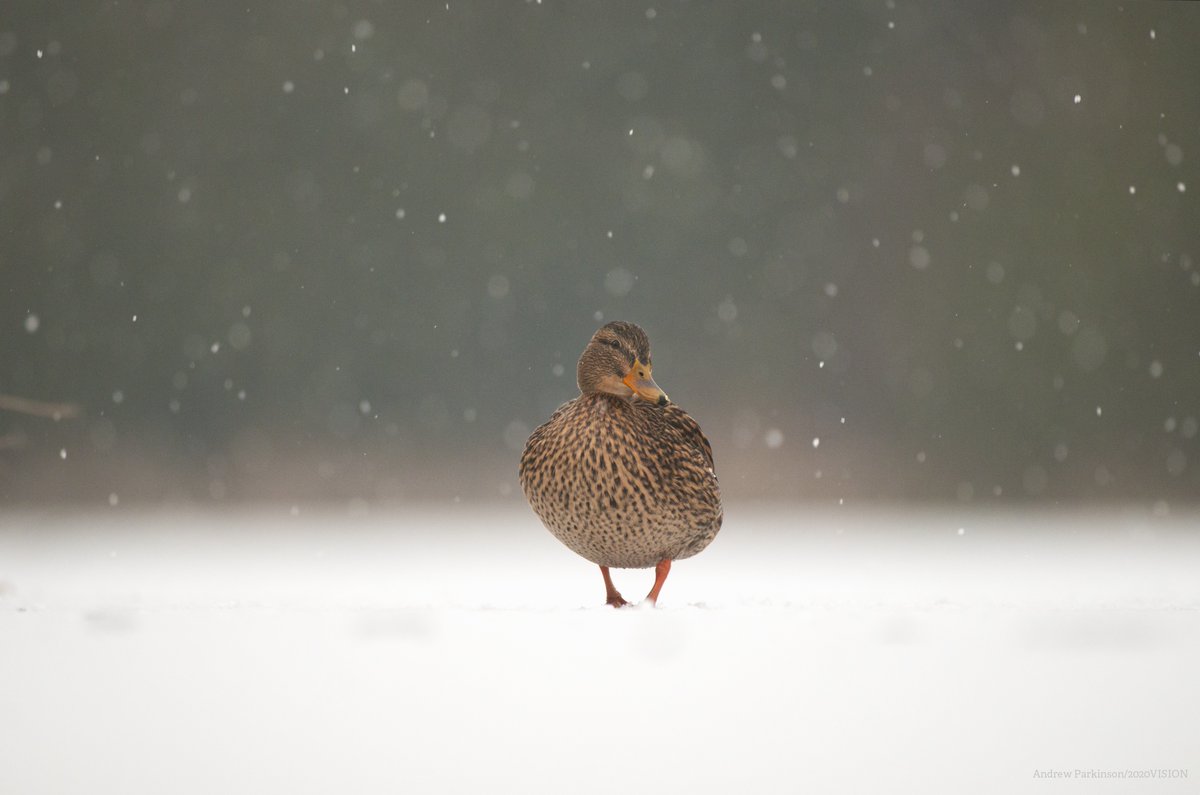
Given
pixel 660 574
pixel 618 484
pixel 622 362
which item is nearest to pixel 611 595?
pixel 660 574

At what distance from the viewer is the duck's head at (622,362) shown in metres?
2.89

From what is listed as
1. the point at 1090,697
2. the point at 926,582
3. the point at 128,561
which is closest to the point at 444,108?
the point at 128,561

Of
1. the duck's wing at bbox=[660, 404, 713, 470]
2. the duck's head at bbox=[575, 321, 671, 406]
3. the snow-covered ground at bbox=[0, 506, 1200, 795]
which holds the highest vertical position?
the duck's head at bbox=[575, 321, 671, 406]

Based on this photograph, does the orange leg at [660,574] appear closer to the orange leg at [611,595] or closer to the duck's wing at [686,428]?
the orange leg at [611,595]

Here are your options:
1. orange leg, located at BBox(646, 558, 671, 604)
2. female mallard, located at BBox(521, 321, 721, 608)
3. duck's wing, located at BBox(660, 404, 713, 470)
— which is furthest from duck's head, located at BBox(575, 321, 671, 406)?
orange leg, located at BBox(646, 558, 671, 604)

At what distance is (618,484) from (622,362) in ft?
1.01

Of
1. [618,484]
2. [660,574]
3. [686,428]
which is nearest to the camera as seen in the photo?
[618,484]

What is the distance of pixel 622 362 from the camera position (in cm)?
291

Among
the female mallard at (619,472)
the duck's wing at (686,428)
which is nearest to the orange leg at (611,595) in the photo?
the female mallard at (619,472)

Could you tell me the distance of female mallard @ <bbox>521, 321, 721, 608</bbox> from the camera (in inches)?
114

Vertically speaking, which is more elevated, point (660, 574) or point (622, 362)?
point (622, 362)

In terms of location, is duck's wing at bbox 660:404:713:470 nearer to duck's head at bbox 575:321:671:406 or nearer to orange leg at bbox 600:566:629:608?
duck's head at bbox 575:321:671:406

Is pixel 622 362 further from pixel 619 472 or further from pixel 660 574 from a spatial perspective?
pixel 660 574

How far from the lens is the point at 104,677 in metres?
1.77
